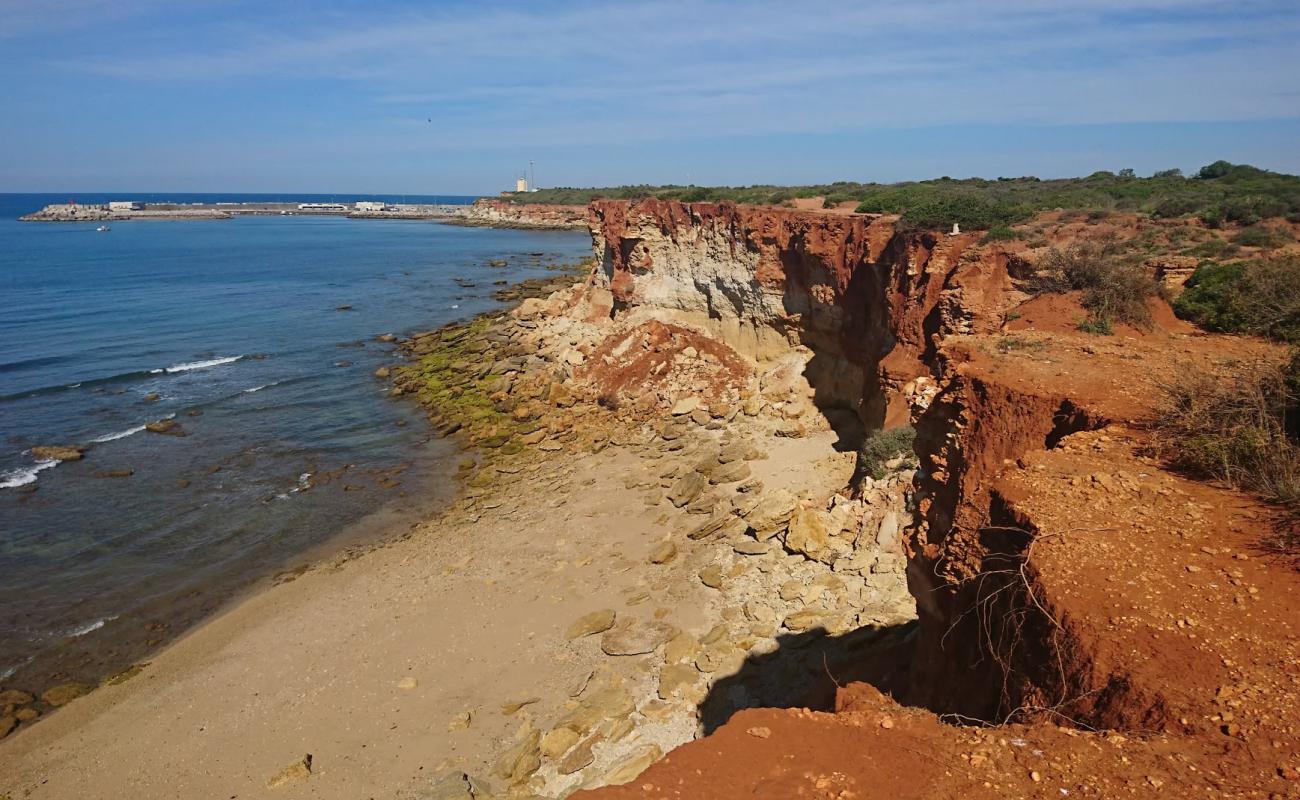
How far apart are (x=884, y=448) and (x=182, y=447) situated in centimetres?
2901

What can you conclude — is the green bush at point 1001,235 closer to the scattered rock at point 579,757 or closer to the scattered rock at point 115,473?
the scattered rock at point 579,757

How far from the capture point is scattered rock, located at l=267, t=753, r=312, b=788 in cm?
1243

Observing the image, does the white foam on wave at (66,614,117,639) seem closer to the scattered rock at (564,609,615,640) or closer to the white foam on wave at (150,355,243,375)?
the scattered rock at (564,609,615,640)

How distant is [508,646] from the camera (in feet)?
50.6

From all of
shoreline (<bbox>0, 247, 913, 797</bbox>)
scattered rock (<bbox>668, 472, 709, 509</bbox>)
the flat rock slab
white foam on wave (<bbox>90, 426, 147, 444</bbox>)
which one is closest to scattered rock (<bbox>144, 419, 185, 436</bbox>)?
white foam on wave (<bbox>90, 426, 147, 444</bbox>)

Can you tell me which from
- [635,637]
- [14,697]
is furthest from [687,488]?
[14,697]

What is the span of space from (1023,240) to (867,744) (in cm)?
1872

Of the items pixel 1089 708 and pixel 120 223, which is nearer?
pixel 1089 708

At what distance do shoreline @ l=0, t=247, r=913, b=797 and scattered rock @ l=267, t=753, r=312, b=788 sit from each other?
18cm

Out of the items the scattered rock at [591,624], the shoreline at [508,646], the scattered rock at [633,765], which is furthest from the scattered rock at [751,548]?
the scattered rock at [633,765]

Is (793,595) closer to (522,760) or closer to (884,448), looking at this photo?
(884,448)

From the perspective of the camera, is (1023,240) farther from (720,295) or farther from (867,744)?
(867,744)

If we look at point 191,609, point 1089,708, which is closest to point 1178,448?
point 1089,708

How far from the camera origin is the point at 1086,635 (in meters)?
5.57
